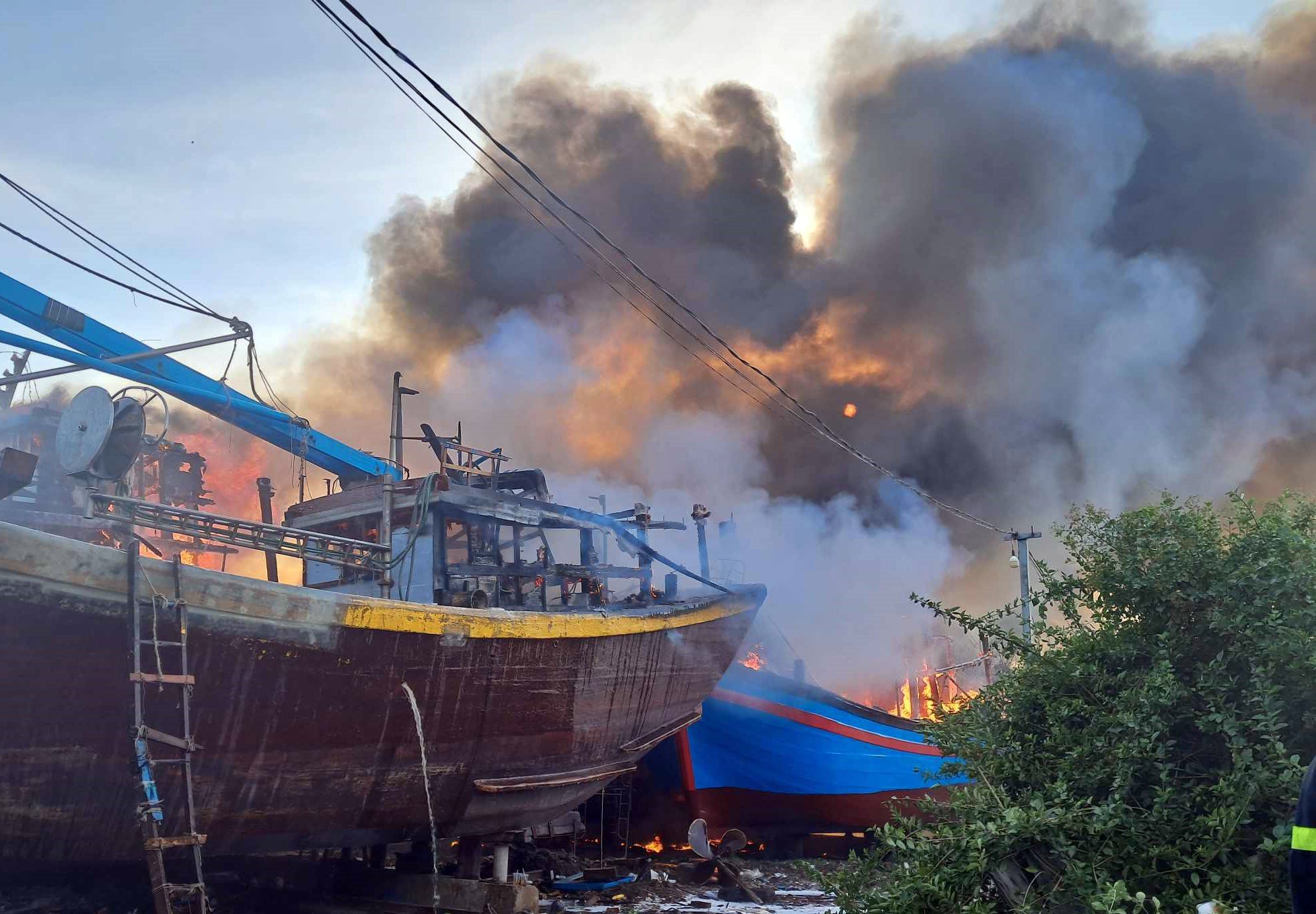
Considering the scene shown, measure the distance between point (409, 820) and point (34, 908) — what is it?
325 centimetres

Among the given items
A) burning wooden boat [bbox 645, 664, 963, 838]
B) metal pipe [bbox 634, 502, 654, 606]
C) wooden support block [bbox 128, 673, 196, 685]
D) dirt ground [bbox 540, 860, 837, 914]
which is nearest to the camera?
wooden support block [bbox 128, 673, 196, 685]

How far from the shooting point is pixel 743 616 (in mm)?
15383

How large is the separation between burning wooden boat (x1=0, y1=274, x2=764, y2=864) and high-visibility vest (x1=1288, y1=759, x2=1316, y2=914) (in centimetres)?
681

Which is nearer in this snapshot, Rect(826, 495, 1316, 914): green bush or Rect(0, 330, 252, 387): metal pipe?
Rect(826, 495, 1316, 914): green bush

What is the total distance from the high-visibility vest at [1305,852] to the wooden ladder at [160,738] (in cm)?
649

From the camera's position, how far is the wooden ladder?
6660 mm

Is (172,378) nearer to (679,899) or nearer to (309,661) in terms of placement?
(309,661)

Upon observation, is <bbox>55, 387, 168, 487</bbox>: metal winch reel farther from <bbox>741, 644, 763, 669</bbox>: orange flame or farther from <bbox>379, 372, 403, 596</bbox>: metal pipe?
<bbox>741, 644, 763, 669</bbox>: orange flame

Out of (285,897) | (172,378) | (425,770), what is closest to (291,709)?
(425,770)

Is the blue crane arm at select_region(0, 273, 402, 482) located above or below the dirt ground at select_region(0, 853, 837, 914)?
above

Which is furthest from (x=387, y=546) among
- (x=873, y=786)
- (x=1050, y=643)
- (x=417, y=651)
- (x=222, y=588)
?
(x=873, y=786)

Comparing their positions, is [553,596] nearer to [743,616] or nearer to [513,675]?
[513,675]

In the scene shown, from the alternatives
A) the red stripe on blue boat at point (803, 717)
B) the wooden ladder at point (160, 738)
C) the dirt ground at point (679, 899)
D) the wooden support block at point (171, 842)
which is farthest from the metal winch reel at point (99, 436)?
the red stripe on blue boat at point (803, 717)

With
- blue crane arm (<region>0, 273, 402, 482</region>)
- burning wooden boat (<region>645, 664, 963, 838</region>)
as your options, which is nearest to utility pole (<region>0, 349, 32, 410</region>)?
blue crane arm (<region>0, 273, 402, 482</region>)
